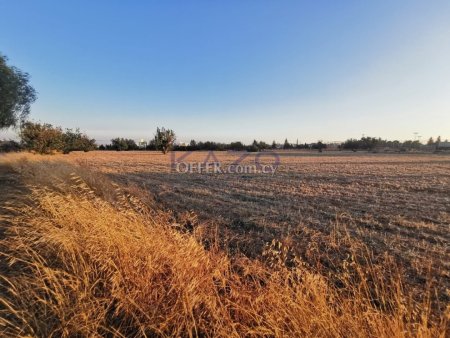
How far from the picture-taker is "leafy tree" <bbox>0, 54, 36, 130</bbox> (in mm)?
12266

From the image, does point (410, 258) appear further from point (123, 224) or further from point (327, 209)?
point (123, 224)

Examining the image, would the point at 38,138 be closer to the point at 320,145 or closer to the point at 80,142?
the point at 80,142

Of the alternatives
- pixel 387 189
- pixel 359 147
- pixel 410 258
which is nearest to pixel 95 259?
pixel 410 258

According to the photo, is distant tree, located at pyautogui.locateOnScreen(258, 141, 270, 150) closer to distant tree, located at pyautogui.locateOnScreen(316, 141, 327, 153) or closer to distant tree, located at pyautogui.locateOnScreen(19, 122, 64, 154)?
distant tree, located at pyautogui.locateOnScreen(316, 141, 327, 153)

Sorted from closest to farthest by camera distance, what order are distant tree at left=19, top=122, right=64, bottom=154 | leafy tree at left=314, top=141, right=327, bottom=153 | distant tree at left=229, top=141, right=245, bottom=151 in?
distant tree at left=19, top=122, right=64, bottom=154 → leafy tree at left=314, top=141, right=327, bottom=153 → distant tree at left=229, top=141, right=245, bottom=151

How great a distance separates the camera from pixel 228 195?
412 inches

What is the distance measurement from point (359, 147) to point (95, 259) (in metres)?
91.6

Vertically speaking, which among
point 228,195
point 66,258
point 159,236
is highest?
point 159,236

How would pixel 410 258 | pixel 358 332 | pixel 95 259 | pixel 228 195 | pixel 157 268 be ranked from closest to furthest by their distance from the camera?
pixel 358 332
pixel 157 268
pixel 95 259
pixel 410 258
pixel 228 195

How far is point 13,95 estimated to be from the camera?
13.0 metres

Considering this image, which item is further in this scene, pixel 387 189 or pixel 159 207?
pixel 387 189

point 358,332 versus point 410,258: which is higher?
point 358,332

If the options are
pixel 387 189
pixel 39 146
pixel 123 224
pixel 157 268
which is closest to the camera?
pixel 157 268

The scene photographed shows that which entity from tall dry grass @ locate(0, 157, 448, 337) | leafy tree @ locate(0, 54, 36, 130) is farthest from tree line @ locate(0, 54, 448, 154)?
tall dry grass @ locate(0, 157, 448, 337)
